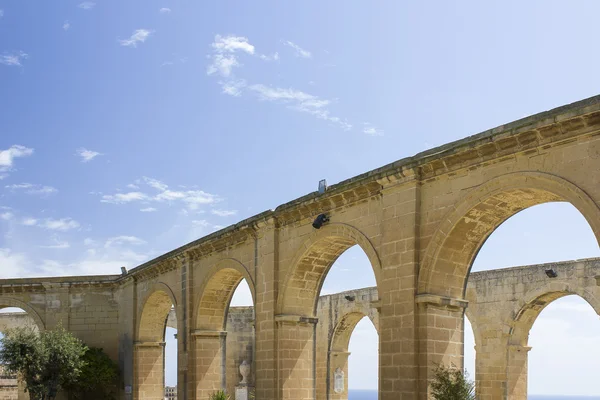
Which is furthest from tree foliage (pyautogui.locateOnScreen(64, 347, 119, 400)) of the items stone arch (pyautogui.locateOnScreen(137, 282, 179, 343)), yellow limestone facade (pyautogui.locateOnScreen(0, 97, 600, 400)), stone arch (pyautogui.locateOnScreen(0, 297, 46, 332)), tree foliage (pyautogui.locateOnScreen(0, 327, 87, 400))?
yellow limestone facade (pyautogui.locateOnScreen(0, 97, 600, 400))


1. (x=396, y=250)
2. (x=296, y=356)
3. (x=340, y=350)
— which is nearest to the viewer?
(x=396, y=250)

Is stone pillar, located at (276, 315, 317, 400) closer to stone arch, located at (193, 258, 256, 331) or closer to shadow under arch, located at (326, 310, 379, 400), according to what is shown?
stone arch, located at (193, 258, 256, 331)

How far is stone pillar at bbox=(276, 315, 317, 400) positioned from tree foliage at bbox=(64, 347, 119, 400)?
928 cm

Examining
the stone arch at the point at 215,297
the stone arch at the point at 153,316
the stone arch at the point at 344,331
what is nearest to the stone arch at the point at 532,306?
the stone arch at the point at 215,297

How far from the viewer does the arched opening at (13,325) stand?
2384 centimetres

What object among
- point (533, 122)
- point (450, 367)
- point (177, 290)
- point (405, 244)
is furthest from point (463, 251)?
point (177, 290)

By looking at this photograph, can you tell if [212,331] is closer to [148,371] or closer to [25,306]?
[148,371]

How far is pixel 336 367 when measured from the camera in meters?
24.2

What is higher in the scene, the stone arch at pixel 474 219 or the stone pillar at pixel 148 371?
the stone arch at pixel 474 219

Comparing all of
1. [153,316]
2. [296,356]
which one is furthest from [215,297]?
[153,316]

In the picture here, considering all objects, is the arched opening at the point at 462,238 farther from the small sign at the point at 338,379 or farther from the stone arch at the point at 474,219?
the small sign at the point at 338,379

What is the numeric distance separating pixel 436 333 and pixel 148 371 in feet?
44.8

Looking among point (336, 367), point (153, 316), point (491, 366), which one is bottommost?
point (336, 367)

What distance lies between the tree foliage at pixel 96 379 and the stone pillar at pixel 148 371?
105 centimetres
